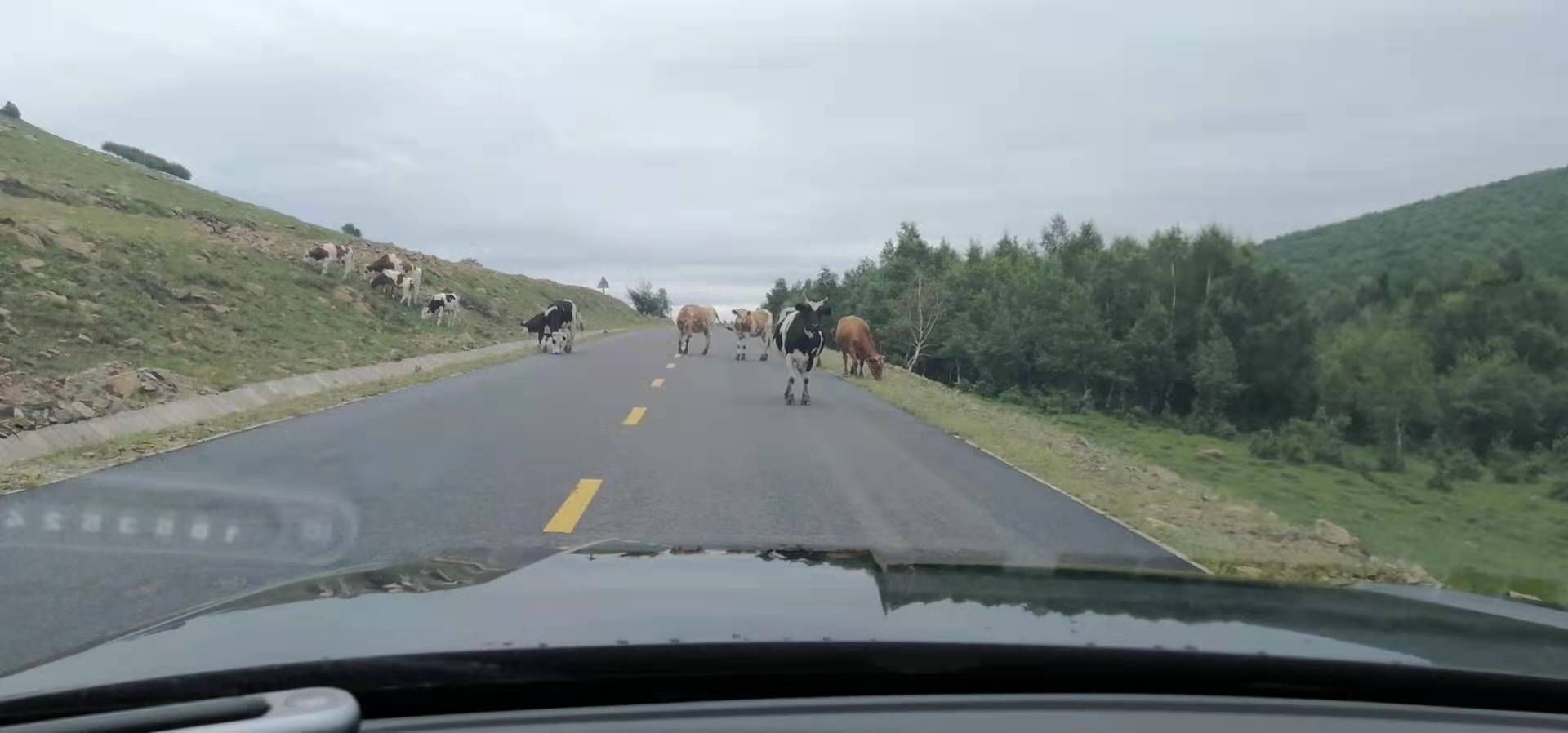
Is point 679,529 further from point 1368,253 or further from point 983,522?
point 1368,253

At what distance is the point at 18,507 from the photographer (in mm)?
9430

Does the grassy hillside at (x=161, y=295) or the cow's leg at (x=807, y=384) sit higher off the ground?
the grassy hillside at (x=161, y=295)

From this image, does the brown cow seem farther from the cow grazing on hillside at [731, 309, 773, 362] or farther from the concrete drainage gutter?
the concrete drainage gutter

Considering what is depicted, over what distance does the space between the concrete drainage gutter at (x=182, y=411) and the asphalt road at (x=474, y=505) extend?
145 cm

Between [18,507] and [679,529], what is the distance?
521 cm

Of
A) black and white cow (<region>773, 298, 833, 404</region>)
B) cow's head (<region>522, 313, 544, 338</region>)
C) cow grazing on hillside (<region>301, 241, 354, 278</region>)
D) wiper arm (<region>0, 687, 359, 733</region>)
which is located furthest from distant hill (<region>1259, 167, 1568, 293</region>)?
wiper arm (<region>0, 687, 359, 733</region>)

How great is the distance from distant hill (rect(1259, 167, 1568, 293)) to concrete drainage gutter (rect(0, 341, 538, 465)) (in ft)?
151

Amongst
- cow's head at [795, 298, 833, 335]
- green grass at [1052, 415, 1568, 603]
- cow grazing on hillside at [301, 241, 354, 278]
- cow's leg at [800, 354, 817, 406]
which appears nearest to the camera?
green grass at [1052, 415, 1568, 603]

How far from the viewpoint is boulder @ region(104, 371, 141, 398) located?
53.3 ft

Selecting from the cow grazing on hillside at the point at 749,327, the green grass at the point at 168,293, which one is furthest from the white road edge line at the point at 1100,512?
the cow grazing on hillside at the point at 749,327

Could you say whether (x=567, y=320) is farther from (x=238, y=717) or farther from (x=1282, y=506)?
(x=238, y=717)

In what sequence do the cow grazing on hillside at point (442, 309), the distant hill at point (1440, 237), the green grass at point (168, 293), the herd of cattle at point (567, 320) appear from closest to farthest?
the green grass at point (168, 293) < the herd of cattle at point (567, 320) < the cow grazing on hillside at point (442, 309) < the distant hill at point (1440, 237)

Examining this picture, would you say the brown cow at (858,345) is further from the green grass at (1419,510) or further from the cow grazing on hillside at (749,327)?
the green grass at (1419,510)

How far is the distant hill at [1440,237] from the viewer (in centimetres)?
5641
